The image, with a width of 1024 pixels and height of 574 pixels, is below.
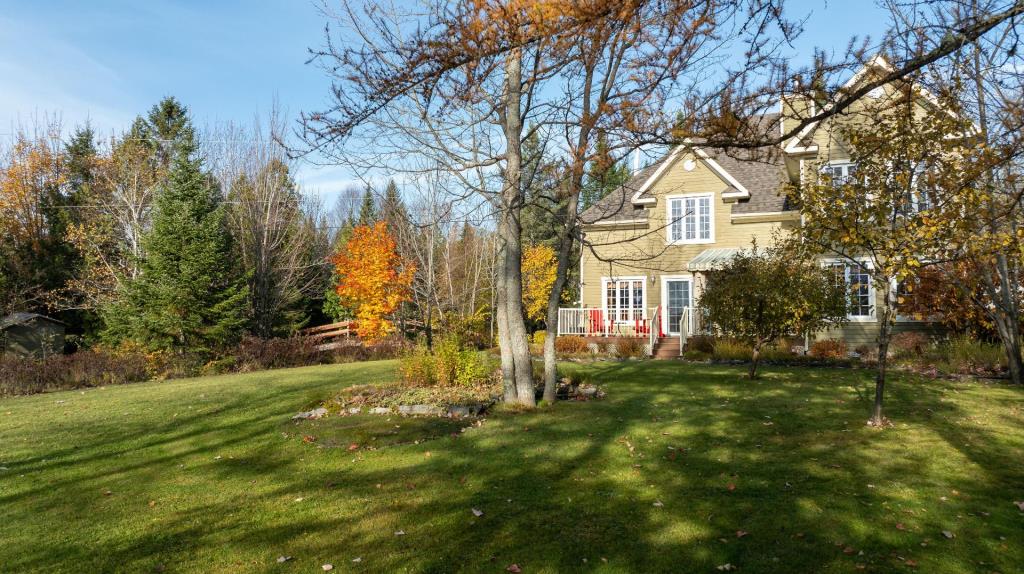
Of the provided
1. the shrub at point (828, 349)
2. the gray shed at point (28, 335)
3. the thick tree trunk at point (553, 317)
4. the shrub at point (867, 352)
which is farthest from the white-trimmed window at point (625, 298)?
the gray shed at point (28, 335)

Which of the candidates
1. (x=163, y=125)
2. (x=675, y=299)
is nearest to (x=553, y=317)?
(x=675, y=299)

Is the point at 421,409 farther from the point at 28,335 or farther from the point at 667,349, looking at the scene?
the point at 28,335

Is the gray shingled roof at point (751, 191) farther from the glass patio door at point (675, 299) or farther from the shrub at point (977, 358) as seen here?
the shrub at point (977, 358)

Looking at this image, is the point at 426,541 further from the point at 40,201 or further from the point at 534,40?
the point at 40,201

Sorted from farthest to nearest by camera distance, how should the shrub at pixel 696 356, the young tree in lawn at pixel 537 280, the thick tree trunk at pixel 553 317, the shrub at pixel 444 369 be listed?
the young tree in lawn at pixel 537 280 < the shrub at pixel 696 356 < the shrub at pixel 444 369 < the thick tree trunk at pixel 553 317

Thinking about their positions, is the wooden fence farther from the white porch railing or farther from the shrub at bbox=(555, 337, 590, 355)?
the shrub at bbox=(555, 337, 590, 355)

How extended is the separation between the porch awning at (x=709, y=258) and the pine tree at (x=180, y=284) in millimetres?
14566

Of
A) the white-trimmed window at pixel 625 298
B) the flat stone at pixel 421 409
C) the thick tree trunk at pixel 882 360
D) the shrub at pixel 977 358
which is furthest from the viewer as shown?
the white-trimmed window at pixel 625 298

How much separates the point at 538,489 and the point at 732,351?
12.5 m

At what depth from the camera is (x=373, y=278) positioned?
24.8m

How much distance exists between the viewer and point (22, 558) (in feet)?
14.5

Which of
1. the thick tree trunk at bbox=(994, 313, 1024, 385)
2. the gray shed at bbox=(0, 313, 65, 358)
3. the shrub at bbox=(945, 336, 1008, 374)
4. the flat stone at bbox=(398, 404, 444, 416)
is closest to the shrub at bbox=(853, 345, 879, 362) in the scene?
the shrub at bbox=(945, 336, 1008, 374)

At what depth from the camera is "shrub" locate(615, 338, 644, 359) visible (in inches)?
735

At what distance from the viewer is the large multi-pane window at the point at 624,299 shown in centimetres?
2227
